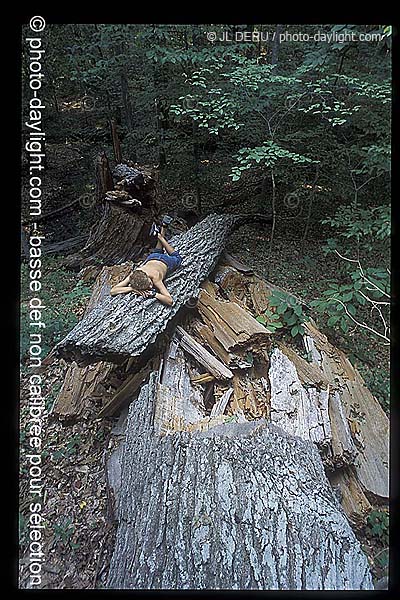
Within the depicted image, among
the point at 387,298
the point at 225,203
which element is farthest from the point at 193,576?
the point at 225,203

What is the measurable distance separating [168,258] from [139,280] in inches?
5.8

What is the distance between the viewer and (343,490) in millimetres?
1449

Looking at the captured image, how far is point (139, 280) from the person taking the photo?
1.65 meters

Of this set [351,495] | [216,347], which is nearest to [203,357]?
[216,347]

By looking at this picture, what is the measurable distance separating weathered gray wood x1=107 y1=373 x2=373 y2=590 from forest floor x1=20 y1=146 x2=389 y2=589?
0.08m

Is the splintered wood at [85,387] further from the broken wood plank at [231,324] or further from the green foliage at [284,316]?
the green foliage at [284,316]

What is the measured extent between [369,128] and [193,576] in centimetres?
145

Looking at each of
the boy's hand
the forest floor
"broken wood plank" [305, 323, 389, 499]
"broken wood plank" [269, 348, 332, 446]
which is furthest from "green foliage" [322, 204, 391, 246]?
the boy's hand

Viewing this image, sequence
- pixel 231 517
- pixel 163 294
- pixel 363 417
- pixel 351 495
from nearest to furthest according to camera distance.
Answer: pixel 231 517, pixel 351 495, pixel 363 417, pixel 163 294

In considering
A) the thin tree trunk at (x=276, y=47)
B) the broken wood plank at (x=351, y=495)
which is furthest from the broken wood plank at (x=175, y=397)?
the thin tree trunk at (x=276, y=47)

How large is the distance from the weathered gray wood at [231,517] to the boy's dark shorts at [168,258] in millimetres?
553

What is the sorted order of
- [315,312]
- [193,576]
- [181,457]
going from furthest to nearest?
[315,312]
[181,457]
[193,576]

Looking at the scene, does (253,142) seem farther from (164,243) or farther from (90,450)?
(90,450)
